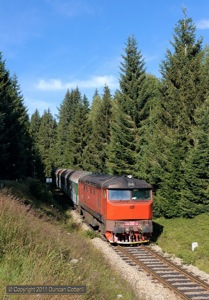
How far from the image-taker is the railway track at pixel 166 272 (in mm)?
10641

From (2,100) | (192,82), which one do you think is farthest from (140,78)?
(2,100)

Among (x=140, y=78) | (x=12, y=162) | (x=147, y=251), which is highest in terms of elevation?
(x=140, y=78)

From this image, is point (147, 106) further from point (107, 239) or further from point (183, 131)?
point (107, 239)

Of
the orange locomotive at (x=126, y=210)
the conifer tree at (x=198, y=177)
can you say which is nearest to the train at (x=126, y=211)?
the orange locomotive at (x=126, y=210)

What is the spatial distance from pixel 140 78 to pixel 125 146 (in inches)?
254

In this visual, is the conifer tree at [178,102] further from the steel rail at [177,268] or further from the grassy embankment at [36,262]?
the grassy embankment at [36,262]

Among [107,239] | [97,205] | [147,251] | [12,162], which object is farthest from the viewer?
[12,162]

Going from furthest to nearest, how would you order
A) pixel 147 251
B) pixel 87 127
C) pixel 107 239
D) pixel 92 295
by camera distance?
pixel 87 127, pixel 107 239, pixel 147 251, pixel 92 295

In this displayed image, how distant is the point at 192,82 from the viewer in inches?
896

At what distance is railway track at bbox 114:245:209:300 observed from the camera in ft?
34.9

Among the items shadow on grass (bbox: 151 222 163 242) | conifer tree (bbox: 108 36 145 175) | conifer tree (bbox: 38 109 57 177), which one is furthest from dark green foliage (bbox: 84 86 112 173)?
conifer tree (bbox: 38 109 57 177)

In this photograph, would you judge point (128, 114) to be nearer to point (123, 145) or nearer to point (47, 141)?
point (123, 145)

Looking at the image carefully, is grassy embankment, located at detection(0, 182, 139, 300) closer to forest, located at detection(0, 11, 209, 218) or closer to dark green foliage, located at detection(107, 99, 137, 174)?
forest, located at detection(0, 11, 209, 218)

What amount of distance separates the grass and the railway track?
0.95 meters
